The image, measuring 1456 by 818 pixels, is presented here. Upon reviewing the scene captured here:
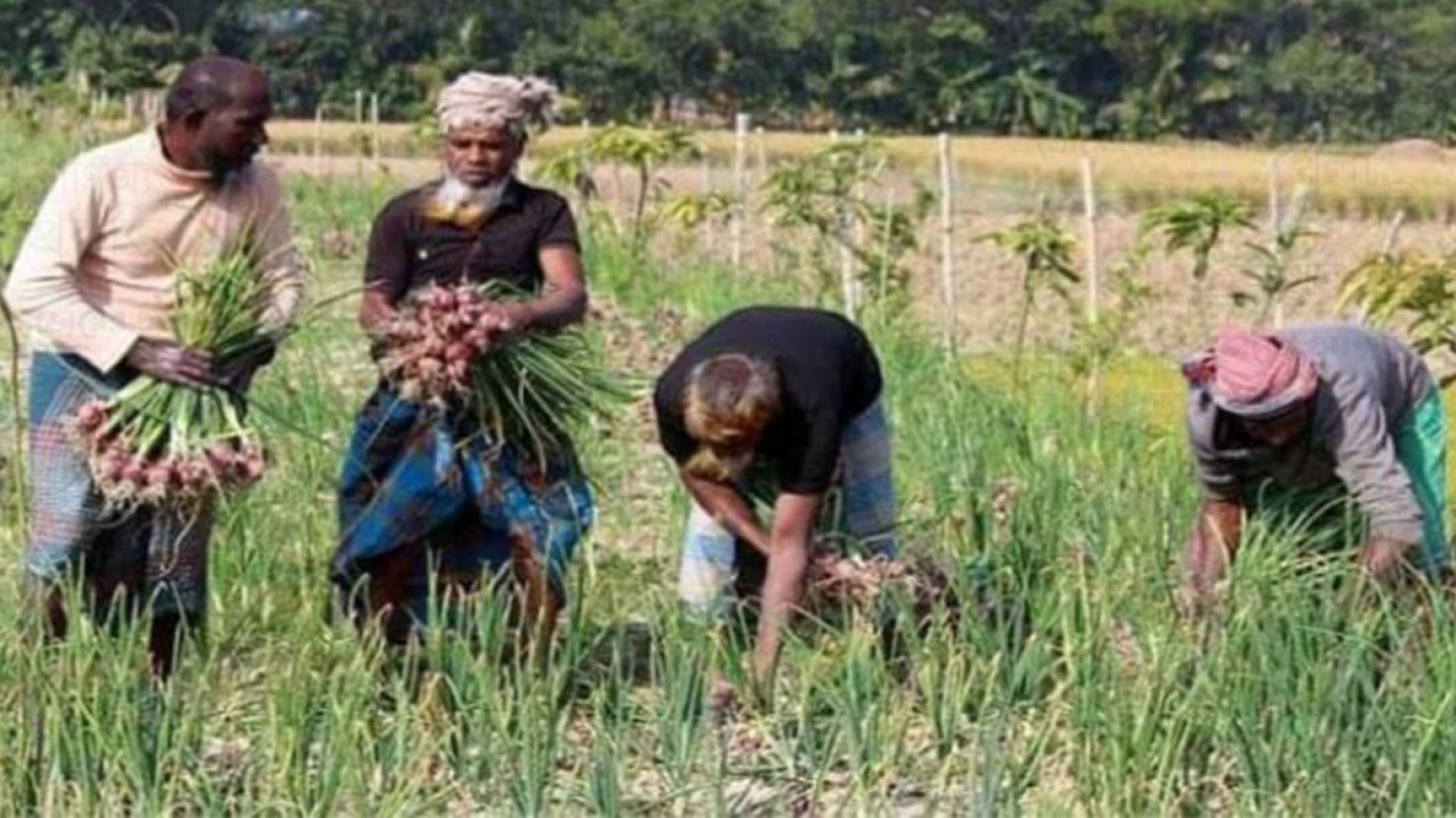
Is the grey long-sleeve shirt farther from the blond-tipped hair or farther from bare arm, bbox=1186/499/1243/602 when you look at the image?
the blond-tipped hair

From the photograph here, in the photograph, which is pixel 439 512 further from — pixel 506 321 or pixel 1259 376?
pixel 1259 376

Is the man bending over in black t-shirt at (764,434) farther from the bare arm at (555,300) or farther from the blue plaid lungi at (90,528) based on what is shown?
the blue plaid lungi at (90,528)

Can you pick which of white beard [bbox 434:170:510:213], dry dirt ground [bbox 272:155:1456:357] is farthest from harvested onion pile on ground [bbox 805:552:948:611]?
dry dirt ground [bbox 272:155:1456:357]

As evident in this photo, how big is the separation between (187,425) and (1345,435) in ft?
6.36

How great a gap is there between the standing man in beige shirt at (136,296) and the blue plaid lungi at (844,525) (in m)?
0.88

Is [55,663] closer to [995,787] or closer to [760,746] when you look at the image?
[760,746]

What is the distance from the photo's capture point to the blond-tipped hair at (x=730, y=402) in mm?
4395

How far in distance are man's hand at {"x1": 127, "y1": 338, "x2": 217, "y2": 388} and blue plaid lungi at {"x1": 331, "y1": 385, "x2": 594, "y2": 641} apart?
1.43ft

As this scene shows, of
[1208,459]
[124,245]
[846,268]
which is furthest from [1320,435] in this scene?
[846,268]

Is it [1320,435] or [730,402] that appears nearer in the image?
[730,402]

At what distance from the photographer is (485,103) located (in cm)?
461

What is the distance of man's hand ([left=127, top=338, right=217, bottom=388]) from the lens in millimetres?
4383

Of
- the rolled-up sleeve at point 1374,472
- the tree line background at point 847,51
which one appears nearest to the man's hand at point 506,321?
the rolled-up sleeve at point 1374,472

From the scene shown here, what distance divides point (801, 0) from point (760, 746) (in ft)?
194
